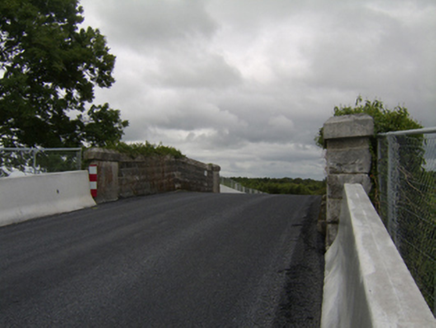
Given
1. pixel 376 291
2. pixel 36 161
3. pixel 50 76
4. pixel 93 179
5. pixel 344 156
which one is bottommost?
pixel 376 291

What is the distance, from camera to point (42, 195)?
30.8 feet

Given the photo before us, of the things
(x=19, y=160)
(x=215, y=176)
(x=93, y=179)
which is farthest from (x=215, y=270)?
(x=215, y=176)

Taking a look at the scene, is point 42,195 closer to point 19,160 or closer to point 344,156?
point 19,160

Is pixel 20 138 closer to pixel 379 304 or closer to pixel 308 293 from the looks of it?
pixel 308 293

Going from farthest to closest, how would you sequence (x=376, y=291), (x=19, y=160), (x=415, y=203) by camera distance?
(x=19, y=160) → (x=415, y=203) → (x=376, y=291)

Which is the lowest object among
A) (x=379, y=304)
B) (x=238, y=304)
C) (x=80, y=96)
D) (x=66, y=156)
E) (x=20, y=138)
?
(x=238, y=304)

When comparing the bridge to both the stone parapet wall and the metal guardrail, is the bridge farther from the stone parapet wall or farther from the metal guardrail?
the stone parapet wall

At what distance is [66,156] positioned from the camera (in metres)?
11.3

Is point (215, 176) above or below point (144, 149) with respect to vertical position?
below

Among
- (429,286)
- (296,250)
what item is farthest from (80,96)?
(429,286)

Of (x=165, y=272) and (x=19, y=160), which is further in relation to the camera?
(x=19, y=160)

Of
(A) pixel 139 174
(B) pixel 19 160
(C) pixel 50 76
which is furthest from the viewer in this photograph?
(C) pixel 50 76

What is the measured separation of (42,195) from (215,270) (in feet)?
20.1

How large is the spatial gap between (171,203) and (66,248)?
4.58m
